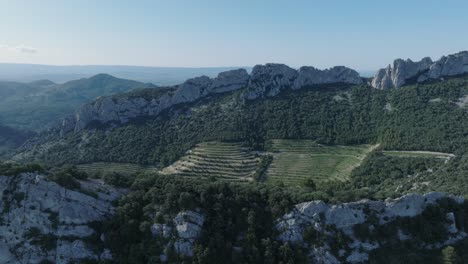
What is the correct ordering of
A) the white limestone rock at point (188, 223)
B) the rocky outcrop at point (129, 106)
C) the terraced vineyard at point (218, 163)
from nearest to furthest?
the white limestone rock at point (188, 223) < the terraced vineyard at point (218, 163) < the rocky outcrop at point (129, 106)

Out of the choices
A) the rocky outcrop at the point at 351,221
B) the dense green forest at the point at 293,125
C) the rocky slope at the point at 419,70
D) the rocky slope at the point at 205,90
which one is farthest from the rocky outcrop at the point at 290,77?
the rocky outcrop at the point at 351,221

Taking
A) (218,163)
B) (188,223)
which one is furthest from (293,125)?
(188,223)

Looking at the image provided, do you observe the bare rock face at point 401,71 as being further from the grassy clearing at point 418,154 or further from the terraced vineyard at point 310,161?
the grassy clearing at point 418,154

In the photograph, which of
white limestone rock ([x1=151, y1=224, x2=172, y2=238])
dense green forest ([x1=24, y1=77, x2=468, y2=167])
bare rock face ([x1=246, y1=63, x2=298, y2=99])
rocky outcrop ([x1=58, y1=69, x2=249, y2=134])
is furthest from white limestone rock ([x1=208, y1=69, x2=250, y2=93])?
white limestone rock ([x1=151, y1=224, x2=172, y2=238])

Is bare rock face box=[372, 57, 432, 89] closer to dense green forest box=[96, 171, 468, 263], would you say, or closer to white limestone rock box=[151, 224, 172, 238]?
dense green forest box=[96, 171, 468, 263]

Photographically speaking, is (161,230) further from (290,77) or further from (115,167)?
(290,77)

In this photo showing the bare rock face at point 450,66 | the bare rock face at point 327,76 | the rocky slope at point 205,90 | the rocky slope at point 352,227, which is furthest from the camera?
the bare rock face at point 327,76

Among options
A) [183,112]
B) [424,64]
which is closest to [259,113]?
[183,112]
